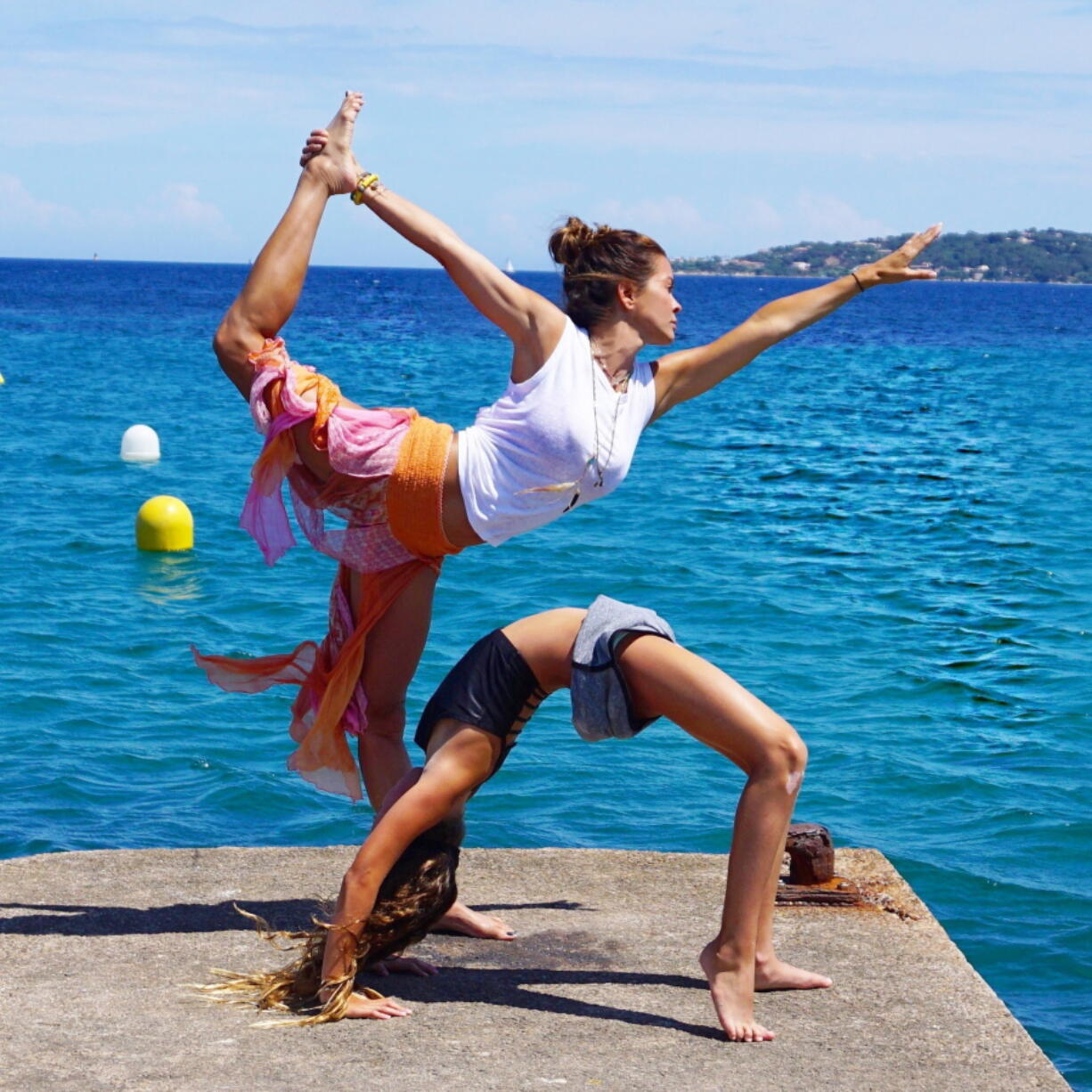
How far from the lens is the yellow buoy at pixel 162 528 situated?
15.9m

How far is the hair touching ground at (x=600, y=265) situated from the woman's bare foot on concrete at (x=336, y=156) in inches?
24.6

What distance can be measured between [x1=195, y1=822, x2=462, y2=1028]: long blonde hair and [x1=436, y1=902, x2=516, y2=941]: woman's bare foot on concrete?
47 centimetres

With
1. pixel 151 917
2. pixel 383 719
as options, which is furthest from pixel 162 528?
pixel 383 719

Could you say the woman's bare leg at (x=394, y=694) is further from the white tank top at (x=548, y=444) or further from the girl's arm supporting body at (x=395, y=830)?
the girl's arm supporting body at (x=395, y=830)

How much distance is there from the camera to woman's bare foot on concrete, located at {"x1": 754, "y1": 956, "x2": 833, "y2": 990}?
4.08 m

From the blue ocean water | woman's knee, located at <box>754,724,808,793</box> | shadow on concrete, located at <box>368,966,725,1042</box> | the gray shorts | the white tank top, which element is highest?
the white tank top

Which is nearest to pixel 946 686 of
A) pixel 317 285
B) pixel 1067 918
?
pixel 1067 918

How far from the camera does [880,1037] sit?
12.6 ft

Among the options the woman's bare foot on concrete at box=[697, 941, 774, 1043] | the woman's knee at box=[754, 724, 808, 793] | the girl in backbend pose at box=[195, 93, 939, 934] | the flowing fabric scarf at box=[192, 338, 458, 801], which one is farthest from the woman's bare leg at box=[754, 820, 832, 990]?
the flowing fabric scarf at box=[192, 338, 458, 801]

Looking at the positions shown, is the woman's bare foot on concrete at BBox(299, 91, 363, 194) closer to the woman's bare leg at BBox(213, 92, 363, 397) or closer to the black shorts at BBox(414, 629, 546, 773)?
the woman's bare leg at BBox(213, 92, 363, 397)

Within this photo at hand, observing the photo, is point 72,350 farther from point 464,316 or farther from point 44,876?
point 44,876

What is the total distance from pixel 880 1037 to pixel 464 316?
3043 inches

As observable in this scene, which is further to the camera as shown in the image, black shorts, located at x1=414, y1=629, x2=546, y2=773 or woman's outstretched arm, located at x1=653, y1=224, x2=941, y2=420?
woman's outstretched arm, located at x1=653, y1=224, x2=941, y2=420

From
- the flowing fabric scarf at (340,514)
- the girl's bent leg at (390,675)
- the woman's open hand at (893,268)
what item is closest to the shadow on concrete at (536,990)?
the girl's bent leg at (390,675)
